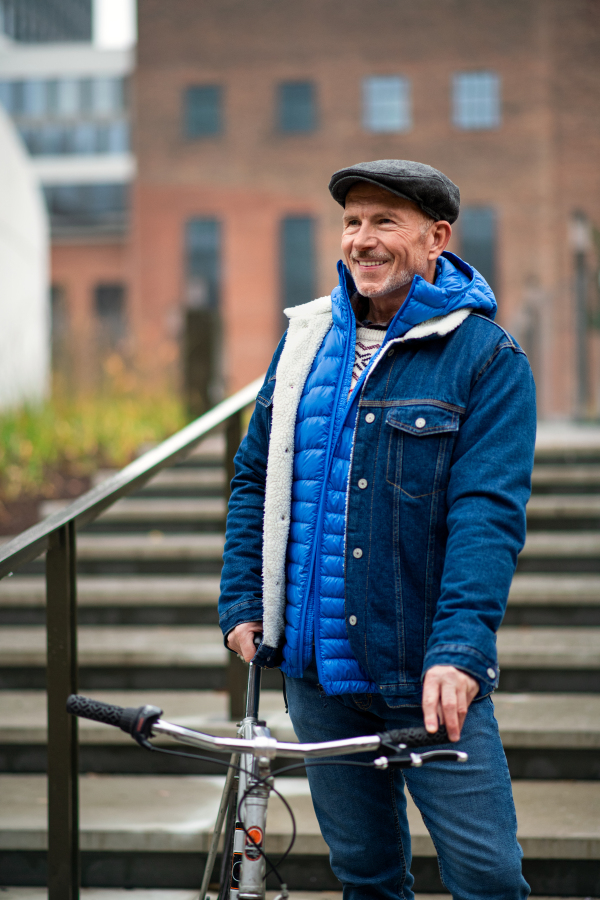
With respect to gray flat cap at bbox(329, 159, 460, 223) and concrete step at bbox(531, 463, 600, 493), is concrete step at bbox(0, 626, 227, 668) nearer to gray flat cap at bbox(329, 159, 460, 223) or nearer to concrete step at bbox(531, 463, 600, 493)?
concrete step at bbox(531, 463, 600, 493)

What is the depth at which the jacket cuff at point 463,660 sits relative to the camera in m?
1.60

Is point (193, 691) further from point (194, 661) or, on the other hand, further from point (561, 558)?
point (561, 558)

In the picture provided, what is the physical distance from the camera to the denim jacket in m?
1.73

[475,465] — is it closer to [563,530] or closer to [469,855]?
[469,855]

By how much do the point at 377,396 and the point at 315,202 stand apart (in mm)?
22046

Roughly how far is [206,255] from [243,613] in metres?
22.7

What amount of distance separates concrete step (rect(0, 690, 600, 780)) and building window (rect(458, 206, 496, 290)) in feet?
65.8

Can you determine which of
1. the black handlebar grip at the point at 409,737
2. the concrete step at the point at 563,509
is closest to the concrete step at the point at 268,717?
the concrete step at the point at 563,509

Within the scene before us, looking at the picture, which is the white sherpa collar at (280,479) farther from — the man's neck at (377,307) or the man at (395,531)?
the man's neck at (377,307)

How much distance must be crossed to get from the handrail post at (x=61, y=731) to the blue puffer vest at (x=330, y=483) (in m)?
0.76

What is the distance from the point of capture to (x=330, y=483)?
1904 millimetres

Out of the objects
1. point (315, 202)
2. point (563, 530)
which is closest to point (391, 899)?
point (563, 530)

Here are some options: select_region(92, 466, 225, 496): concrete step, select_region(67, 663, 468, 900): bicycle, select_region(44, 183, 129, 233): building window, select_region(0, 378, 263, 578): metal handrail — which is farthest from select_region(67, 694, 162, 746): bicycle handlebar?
select_region(44, 183, 129, 233): building window

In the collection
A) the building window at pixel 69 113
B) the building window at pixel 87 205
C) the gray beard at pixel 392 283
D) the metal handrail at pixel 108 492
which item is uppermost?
the building window at pixel 69 113
